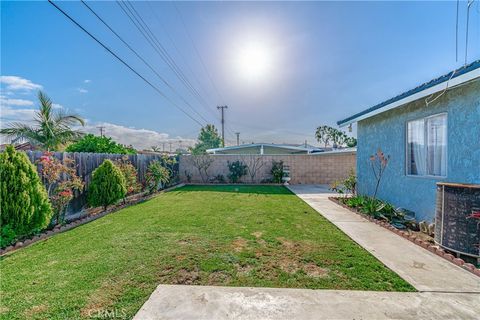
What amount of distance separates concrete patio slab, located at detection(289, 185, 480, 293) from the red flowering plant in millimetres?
6643

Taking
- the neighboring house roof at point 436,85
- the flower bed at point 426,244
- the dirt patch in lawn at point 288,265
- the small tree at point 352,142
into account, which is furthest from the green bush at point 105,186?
the small tree at point 352,142

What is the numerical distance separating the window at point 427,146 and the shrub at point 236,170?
10.1 metres

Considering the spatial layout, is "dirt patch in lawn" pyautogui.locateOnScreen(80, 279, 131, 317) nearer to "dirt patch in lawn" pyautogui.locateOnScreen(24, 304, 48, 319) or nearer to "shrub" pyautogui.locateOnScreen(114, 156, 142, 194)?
"dirt patch in lawn" pyautogui.locateOnScreen(24, 304, 48, 319)

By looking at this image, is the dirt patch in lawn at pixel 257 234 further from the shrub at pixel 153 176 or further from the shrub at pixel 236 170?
the shrub at pixel 236 170

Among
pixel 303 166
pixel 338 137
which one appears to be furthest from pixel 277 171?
pixel 338 137

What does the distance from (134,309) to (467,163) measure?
225 inches

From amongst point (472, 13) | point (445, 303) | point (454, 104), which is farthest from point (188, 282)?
point (472, 13)

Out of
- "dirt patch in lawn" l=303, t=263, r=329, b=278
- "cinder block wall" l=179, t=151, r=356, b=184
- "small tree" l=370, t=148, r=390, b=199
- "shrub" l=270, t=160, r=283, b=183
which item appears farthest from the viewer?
"cinder block wall" l=179, t=151, r=356, b=184

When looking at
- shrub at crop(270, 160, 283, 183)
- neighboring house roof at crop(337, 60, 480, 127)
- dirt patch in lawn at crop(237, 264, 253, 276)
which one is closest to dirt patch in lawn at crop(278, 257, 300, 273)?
dirt patch in lawn at crop(237, 264, 253, 276)

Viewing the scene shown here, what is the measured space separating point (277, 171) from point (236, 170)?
2689 mm

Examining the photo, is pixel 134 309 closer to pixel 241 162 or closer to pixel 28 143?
pixel 28 143

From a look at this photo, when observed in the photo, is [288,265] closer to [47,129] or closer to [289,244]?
[289,244]

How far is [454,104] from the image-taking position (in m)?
4.45

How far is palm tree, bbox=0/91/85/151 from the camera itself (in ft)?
30.0
